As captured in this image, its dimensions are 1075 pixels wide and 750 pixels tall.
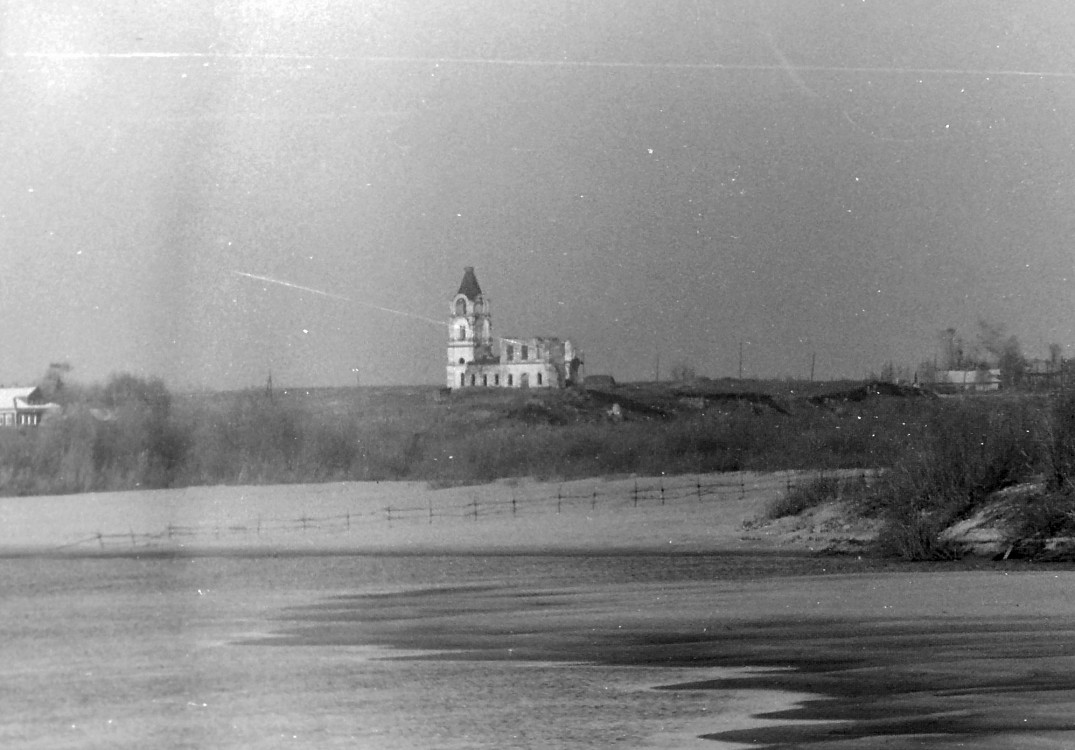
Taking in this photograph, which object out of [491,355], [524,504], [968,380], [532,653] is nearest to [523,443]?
[524,504]

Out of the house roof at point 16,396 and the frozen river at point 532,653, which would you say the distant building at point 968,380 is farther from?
the house roof at point 16,396

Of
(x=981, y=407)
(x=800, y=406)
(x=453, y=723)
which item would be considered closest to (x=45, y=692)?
(x=453, y=723)

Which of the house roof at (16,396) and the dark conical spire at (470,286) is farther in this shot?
the dark conical spire at (470,286)

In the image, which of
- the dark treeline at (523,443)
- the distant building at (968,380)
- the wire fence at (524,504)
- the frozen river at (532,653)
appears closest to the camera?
the frozen river at (532,653)

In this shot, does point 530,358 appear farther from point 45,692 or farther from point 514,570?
point 45,692

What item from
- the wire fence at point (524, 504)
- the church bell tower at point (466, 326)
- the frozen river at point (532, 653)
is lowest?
the frozen river at point (532, 653)

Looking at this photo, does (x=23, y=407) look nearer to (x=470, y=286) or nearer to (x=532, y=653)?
(x=470, y=286)

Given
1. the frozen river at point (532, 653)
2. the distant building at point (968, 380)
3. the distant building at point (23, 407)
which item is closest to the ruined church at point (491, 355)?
the frozen river at point (532, 653)
